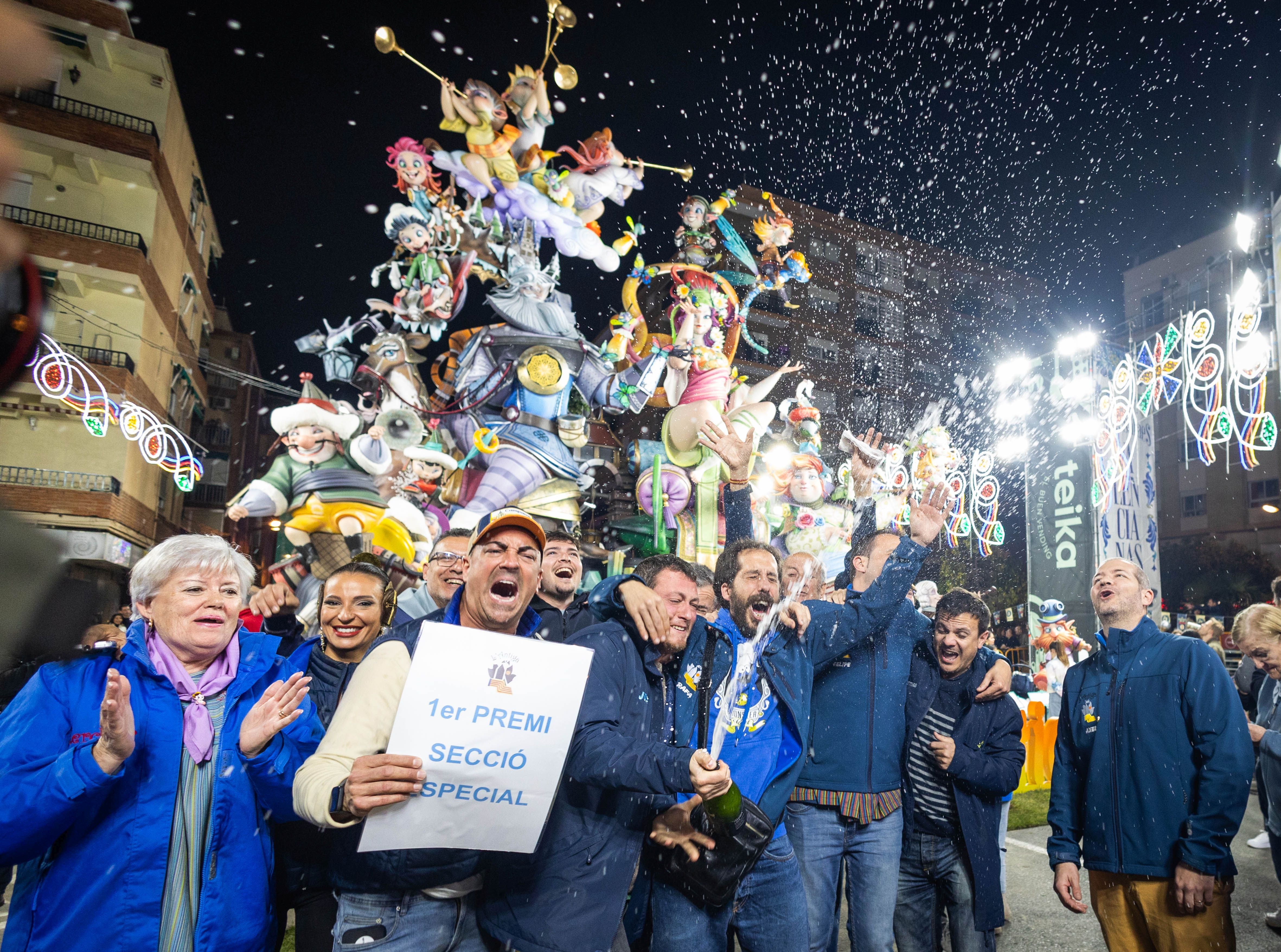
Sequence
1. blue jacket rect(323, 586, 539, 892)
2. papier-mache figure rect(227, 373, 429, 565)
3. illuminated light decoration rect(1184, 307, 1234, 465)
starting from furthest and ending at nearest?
papier-mache figure rect(227, 373, 429, 565)
illuminated light decoration rect(1184, 307, 1234, 465)
blue jacket rect(323, 586, 539, 892)

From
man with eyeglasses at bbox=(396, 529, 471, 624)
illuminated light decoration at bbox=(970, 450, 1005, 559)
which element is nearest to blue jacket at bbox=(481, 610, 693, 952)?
man with eyeglasses at bbox=(396, 529, 471, 624)

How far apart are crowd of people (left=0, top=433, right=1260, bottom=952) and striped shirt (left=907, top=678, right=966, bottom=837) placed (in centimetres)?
1

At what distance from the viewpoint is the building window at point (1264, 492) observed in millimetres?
36562

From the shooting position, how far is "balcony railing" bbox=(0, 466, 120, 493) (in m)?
19.3

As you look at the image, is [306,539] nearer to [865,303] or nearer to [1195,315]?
[1195,315]

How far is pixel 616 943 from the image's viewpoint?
2715mm

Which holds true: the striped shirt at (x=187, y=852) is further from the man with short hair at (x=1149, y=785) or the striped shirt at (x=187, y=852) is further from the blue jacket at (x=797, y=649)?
the man with short hair at (x=1149, y=785)

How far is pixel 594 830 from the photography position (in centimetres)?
246

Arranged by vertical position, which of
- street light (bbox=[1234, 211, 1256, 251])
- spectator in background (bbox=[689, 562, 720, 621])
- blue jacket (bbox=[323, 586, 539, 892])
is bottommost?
blue jacket (bbox=[323, 586, 539, 892])

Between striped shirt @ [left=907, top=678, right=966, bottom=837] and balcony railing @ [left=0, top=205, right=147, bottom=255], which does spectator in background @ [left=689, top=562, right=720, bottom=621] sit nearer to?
striped shirt @ [left=907, top=678, right=966, bottom=837]

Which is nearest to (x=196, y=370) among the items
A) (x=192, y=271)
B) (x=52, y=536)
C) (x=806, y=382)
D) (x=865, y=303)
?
(x=192, y=271)

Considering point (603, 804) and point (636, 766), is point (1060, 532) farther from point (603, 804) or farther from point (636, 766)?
point (636, 766)

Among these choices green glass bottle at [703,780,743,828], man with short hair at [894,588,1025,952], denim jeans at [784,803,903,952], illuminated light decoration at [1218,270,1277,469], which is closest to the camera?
green glass bottle at [703,780,743,828]

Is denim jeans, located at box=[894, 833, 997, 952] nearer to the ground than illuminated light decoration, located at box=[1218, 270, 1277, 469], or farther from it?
nearer to the ground
